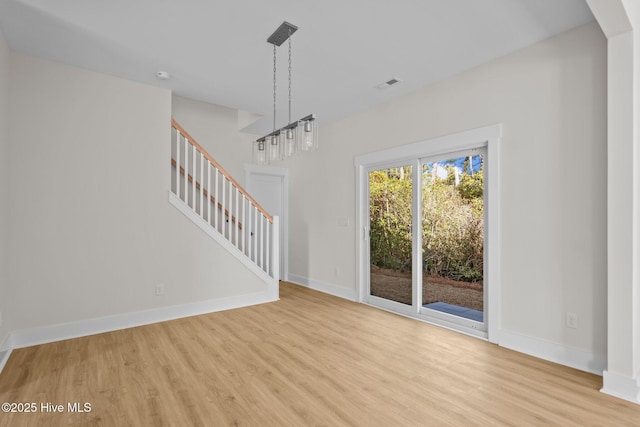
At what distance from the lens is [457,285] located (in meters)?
3.44

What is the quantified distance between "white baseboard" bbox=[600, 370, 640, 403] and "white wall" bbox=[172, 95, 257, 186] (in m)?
4.77

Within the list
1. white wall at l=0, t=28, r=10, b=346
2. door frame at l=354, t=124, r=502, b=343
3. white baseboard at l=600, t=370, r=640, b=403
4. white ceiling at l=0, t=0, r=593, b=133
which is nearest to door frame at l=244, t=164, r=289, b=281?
door frame at l=354, t=124, r=502, b=343

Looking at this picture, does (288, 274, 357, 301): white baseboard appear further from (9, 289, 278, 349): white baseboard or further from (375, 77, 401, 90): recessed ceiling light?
(375, 77, 401, 90): recessed ceiling light

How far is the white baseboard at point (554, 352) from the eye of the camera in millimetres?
2389

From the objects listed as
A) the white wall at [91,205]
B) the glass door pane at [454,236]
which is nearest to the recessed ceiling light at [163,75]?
the white wall at [91,205]

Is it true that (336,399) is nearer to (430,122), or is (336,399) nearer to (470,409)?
(470,409)

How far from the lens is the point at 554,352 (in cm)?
260

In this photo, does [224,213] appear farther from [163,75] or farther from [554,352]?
[554,352]

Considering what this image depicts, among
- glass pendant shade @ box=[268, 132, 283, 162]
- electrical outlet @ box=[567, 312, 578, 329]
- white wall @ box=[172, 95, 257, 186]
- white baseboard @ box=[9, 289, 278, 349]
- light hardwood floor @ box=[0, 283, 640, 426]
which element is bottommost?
light hardwood floor @ box=[0, 283, 640, 426]

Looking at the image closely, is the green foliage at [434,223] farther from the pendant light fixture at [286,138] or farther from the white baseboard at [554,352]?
the pendant light fixture at [286,138]

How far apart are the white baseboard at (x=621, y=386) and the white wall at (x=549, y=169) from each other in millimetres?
291

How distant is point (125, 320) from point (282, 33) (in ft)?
10.6

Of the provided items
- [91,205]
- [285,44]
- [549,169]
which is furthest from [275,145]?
[549,169]

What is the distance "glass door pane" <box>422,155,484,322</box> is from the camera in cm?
327
